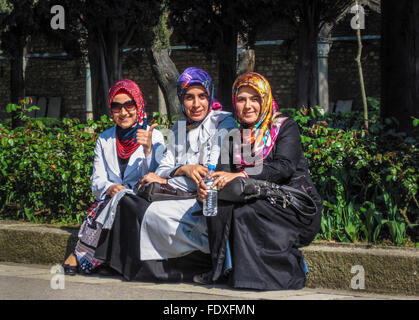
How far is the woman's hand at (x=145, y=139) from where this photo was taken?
538 cm

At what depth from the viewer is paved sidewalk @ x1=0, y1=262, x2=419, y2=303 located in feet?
14.0

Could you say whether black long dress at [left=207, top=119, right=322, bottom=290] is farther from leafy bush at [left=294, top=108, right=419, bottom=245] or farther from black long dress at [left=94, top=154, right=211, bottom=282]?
leafy bush at [left=294, top=108, right=419, bottom=245]

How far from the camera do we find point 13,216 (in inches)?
264

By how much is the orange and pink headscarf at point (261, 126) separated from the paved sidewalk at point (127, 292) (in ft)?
2.91

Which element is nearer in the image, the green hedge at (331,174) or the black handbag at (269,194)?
the black handbag at (269,194)

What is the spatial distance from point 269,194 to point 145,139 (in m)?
1.29

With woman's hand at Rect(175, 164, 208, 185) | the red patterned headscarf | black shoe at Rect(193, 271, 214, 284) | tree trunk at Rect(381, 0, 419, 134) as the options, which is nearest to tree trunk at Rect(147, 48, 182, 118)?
tree trunk at Rect(381, 0, 419, 134)

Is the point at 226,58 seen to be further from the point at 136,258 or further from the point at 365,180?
the point at 136,258

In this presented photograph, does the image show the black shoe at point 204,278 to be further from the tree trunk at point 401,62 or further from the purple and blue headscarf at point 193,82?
the tree trunk at point 401,62

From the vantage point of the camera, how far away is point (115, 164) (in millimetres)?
5574

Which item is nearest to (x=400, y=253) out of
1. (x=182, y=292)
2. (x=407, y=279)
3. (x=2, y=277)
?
(x=407, y=279)

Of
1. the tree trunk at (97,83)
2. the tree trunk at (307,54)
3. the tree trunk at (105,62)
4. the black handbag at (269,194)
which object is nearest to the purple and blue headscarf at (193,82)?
the black handbag at (269,194)

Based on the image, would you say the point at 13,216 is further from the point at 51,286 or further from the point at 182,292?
the point at 182,292

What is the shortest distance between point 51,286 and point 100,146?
1331 millimetres
